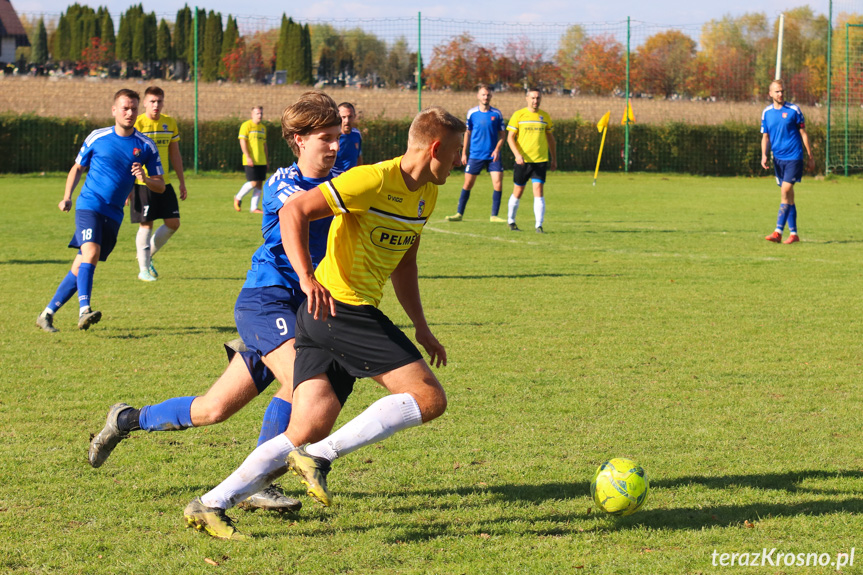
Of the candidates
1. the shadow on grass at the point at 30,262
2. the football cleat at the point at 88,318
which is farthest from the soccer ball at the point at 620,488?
Answer: the shadow on grass at the point at 30,262

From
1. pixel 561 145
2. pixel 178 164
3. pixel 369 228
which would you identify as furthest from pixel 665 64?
pixel 369 228

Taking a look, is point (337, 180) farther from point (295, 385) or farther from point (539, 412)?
point (539, 412)

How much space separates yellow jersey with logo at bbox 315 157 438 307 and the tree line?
89.6 ft

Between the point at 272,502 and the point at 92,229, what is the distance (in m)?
4.82

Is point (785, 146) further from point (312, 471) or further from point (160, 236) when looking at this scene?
point (312, 471)

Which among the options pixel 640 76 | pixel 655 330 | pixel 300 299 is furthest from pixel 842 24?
pixel 300 299

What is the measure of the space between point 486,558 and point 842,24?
2849 centimetres

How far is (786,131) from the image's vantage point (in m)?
14.3

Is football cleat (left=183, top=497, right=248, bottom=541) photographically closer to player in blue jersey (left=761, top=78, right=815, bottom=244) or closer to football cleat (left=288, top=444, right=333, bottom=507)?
football cleat (left=288, top=444, right=333, bottom=507)

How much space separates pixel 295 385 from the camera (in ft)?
11.7

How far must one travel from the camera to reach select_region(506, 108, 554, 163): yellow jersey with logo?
15.4 meters

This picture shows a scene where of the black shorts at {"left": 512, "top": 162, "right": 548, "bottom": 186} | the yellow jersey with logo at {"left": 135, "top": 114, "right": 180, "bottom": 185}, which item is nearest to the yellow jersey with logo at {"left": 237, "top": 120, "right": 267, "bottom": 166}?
the black shorts at {"left": 512, "top": 162, "right": 548, "bottom": 186}

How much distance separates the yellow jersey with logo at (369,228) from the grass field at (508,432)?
1018 millimetres

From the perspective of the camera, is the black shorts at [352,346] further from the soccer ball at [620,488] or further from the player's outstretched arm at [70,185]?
the player's outstretched arm at [70,185]
